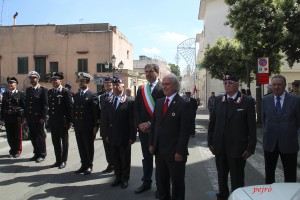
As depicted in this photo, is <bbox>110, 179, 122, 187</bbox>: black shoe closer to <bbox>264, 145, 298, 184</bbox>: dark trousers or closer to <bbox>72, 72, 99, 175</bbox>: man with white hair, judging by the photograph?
<bbox>72, 72, 99, 175</bbox>: man with white hair

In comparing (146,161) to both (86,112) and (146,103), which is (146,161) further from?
(86,112)

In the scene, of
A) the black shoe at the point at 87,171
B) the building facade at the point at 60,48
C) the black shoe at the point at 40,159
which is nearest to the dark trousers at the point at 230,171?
the black shoe at the point at 87,171

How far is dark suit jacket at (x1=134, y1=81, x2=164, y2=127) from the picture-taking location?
614cm

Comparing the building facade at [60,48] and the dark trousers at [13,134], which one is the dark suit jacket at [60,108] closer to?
the dark trousers at [13,134]

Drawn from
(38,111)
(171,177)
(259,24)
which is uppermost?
(259,24)

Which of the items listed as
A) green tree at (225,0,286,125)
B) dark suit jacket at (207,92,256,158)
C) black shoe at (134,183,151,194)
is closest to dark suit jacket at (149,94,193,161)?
dark suit jacket at (207,92,256,158)

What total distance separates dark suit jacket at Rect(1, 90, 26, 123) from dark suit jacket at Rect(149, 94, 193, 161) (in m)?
5.64

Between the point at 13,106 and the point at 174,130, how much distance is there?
5.96 metres

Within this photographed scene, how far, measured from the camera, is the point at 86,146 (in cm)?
768

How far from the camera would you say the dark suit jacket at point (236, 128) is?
4.90 meters

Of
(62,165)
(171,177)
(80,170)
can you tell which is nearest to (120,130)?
(80,170)

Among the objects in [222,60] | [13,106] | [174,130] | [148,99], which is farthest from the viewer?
[222,60]

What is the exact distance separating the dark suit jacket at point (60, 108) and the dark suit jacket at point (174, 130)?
3907 millimetres

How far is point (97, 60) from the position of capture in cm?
3912
